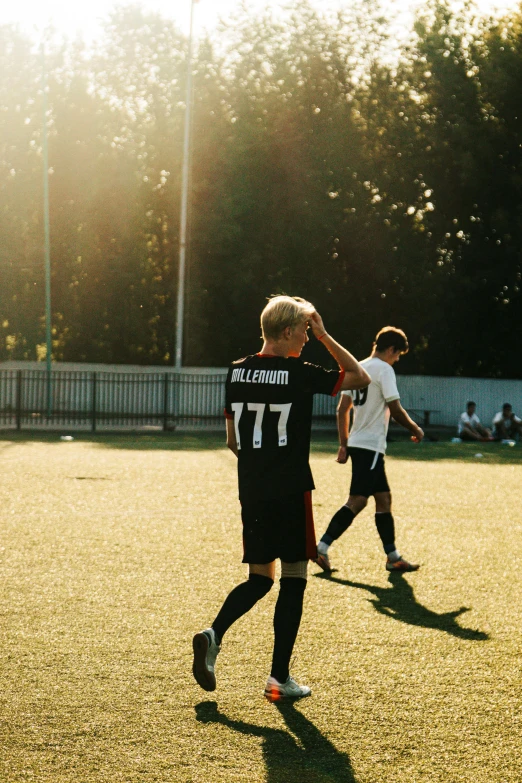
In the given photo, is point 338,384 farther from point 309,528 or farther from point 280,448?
point 309,528

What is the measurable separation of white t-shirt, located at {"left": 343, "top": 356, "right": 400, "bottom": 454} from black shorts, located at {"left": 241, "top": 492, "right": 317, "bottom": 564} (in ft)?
11.1

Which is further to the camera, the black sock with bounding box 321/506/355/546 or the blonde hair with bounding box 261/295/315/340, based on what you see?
the black sock with bounding box 321/506/355/546

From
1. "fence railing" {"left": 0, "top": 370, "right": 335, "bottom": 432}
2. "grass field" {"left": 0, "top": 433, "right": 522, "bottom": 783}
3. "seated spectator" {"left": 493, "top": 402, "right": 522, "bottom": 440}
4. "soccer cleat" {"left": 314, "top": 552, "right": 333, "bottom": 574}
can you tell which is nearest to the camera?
"grass field" {"left": 0, "top": 433, "right": 522, "bottom": 783}

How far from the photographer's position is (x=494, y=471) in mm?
17625

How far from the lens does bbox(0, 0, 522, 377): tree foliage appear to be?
36.4m

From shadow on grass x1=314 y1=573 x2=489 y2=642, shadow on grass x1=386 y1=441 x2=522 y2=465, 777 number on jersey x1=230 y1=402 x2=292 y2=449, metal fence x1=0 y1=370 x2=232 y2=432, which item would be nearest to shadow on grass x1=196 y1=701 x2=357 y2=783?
777 number on jersey x1=230 y1=402 x2=292 y2=449

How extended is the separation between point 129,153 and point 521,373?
16.8m

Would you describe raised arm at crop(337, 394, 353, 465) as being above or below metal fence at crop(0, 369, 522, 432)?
above

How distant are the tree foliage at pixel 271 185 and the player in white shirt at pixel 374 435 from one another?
2815 centimetres

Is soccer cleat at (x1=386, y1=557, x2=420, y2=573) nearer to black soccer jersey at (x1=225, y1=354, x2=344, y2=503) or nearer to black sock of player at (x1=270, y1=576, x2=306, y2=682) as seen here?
black sock of player at (x1=270, y1=576, x2=306, y2=682)

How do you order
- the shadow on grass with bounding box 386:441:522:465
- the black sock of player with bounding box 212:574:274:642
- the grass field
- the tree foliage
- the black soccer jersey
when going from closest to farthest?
the grass field < the black soccer jersey < the black sock of player with bounding box 212:574:274:642 < the shadow on grass with bounding box 386:441:522:465 < the tree foliage

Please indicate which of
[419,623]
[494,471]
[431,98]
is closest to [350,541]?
[419,623]

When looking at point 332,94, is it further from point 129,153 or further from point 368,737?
point 368,737

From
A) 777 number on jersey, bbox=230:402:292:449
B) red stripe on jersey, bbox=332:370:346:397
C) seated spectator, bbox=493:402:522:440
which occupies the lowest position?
seated spectator, bbox=493:402:522:440
